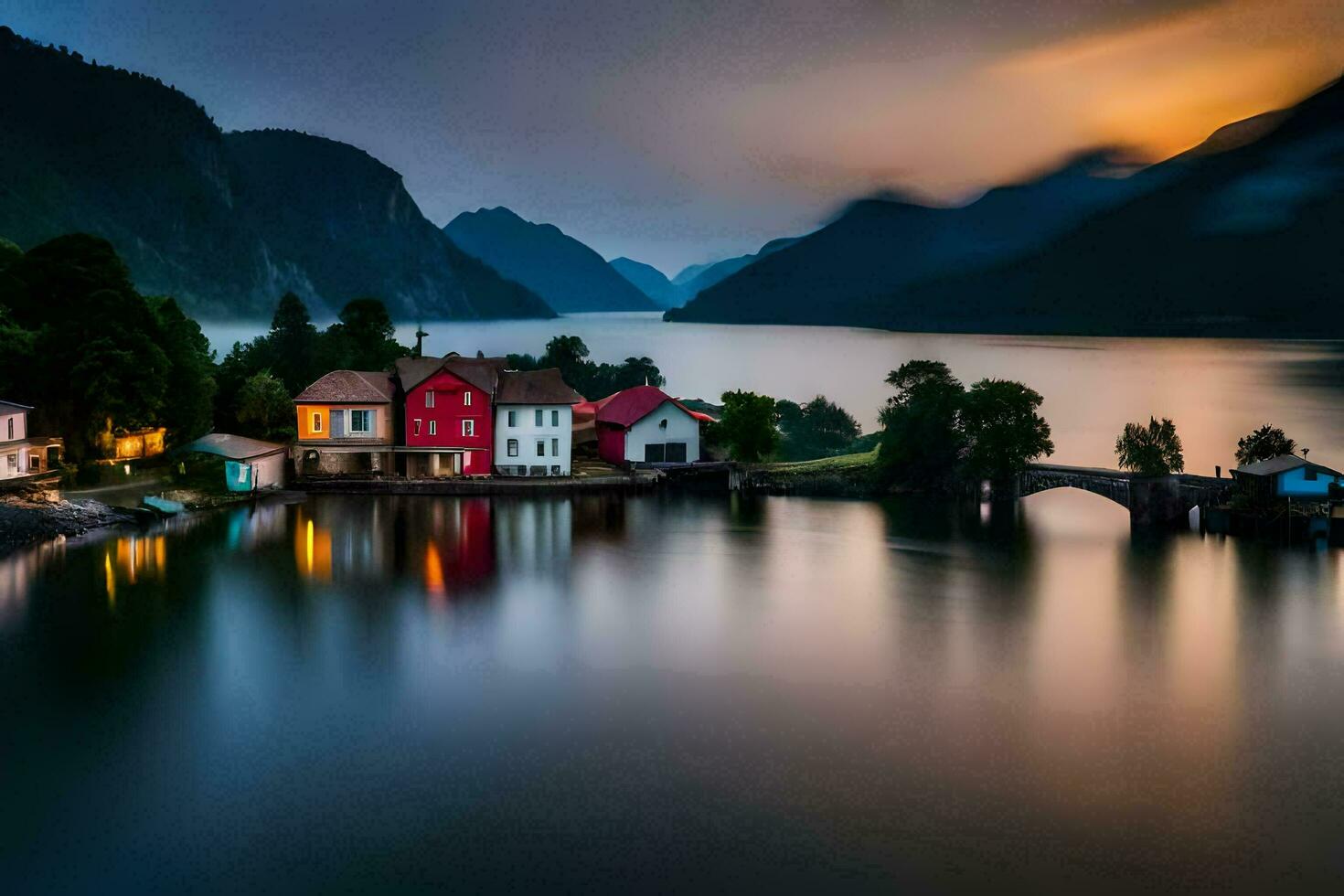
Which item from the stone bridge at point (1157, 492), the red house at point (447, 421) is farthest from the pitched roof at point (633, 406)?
the stone bridge at point (1157, 492)

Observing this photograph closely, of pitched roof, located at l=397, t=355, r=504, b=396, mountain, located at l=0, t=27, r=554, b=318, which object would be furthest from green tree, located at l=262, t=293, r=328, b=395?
mountain, located at l=0, t=27, r=554, b=318

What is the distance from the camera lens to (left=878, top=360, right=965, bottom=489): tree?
38531mm

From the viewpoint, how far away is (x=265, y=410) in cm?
4100

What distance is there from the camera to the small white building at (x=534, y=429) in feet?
127

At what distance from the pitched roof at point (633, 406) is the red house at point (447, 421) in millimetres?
4973

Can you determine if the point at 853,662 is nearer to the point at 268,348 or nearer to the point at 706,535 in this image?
the point at 706,535

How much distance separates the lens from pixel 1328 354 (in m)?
142

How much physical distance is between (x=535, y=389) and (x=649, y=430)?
4770mm

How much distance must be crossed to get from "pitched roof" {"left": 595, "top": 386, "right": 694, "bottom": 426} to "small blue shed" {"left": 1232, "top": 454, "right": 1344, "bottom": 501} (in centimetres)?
1913

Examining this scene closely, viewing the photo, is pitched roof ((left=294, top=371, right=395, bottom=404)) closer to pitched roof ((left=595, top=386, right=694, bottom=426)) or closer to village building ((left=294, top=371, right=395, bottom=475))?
village building ((left=294, top=371, right=395, bottom=475))

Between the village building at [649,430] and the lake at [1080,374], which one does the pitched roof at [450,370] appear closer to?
the village building at [649,430]

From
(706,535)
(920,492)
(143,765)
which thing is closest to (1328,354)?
(920,492)

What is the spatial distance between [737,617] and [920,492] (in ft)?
57.4

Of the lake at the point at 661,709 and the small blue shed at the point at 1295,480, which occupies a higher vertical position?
the small blue shed at the point at 1295,480
